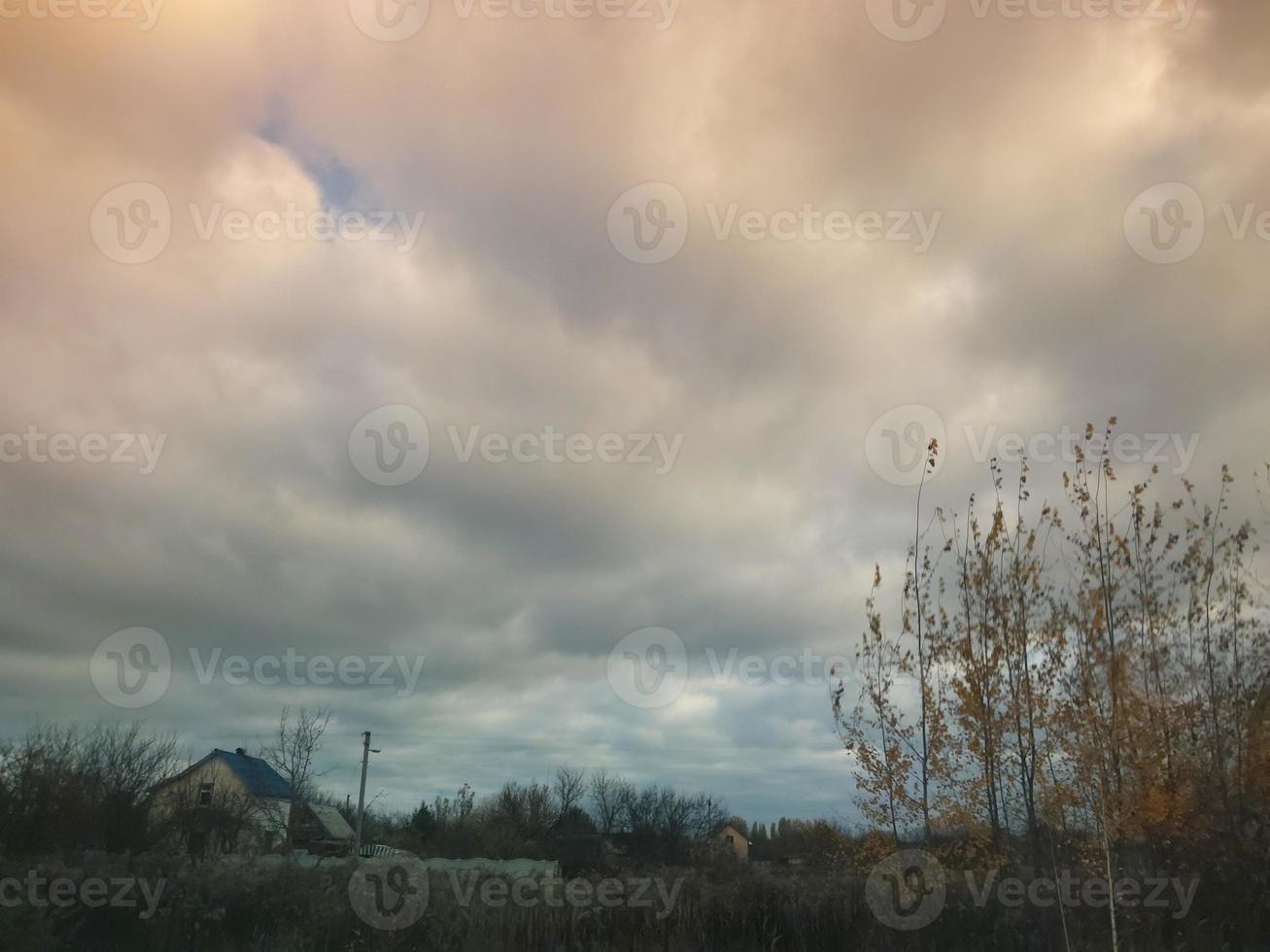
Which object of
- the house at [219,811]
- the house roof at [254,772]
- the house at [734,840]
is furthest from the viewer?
the house roof at [254,772]

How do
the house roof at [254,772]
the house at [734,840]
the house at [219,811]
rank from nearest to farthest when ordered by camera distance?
the house at [219,811] < the house at [734,840] < the house roof at [254,772]

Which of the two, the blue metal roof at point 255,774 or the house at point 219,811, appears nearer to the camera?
the house at point 219,811

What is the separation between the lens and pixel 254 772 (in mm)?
57375

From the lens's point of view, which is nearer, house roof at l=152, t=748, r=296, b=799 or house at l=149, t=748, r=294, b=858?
house at l=149, t=748, r=294, b=858

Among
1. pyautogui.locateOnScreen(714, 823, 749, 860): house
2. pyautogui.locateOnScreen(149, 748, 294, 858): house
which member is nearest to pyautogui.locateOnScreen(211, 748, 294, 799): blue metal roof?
pyautogui.locateOnScreen(149, 748, 294, 858): house

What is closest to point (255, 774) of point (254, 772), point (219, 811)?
point (254, 772)

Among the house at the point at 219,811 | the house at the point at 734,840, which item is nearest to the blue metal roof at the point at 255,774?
the house at the point at 219,811

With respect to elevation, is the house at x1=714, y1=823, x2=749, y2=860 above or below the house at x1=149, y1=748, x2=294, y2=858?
below

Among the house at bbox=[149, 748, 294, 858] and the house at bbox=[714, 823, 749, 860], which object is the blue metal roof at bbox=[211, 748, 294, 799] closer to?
the house at bbox=[149, 748, 294, 858]

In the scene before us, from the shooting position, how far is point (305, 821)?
160ft

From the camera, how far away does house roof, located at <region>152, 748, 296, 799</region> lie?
52.7 metres

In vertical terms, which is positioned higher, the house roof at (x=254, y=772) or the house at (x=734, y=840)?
the house roof at (x=254, y=772)

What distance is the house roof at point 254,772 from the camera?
52.7m

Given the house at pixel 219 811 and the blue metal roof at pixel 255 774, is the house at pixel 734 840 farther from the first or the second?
the blue metal roof at pixel 255 774
